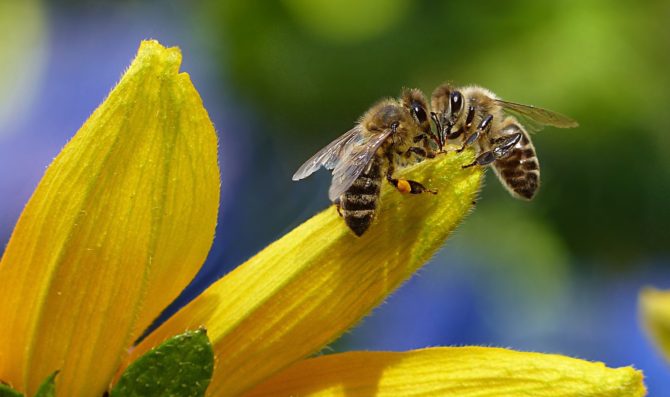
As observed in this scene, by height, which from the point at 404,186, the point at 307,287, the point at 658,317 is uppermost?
the point at 404,186

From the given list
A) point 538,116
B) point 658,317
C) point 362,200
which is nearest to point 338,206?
point 362,200

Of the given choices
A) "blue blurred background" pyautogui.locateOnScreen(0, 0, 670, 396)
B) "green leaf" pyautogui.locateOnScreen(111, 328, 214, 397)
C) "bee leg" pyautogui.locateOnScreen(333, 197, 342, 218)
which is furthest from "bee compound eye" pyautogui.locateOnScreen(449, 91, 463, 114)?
"blue blurred background" pyautogui.locateOnScreen(0, 0, 670, 396)

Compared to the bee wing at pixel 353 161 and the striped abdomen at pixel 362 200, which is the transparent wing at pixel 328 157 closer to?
the bee wing at pixel 353 161

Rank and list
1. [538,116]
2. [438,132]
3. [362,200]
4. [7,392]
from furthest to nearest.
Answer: [538,116] < [438,132] < [362,200] < [7,392]

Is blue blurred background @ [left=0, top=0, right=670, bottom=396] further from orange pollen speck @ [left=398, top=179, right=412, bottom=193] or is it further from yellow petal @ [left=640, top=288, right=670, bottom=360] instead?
orange pollen speck @ [left=398, top=179, right=412, bottom=193]

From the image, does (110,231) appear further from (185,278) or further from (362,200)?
(362,200)

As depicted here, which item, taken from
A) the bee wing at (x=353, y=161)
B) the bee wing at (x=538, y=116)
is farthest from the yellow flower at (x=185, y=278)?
the bee wing at (x=538, y=116)
